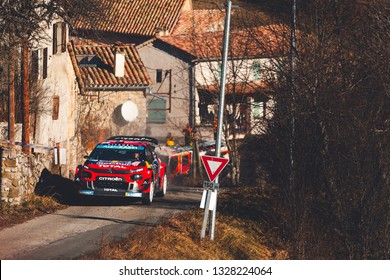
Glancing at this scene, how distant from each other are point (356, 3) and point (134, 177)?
12719 mm

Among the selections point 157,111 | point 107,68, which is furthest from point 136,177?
point 157,111

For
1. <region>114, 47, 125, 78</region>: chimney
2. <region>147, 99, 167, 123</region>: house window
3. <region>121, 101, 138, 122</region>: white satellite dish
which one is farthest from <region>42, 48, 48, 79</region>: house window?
<region>147, 99, 167, 123</region>: house window

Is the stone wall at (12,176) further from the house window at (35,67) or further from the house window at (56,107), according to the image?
the house window at (56,107)

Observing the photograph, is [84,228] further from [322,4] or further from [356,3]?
[356,3]

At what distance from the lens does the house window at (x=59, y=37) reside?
115ft

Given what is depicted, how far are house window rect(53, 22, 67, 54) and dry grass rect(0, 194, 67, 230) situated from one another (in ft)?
36.9

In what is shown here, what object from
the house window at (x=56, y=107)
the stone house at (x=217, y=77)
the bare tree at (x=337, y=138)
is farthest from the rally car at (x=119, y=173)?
the stone house at (x=217, y=77)

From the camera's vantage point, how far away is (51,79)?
35.2m

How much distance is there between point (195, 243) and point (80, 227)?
2734 mm

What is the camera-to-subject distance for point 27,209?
76.3 feet

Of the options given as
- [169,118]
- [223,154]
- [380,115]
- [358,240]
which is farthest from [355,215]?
[169,118]

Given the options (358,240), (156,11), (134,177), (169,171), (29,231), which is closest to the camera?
(29,231)

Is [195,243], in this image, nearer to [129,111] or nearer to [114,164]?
[114,164]

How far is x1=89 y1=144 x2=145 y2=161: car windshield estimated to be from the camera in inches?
1027
